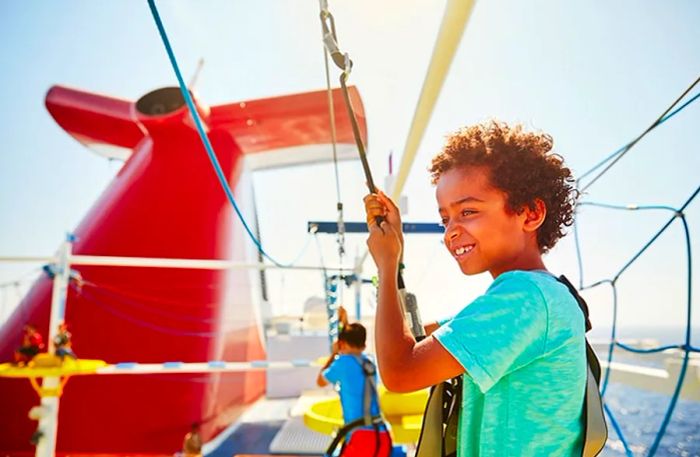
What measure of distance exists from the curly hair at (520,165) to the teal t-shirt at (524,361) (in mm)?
158

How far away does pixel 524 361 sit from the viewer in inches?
23.9

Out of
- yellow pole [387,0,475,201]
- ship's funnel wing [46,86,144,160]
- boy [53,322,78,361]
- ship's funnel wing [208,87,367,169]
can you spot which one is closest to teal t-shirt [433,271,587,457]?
yellow pole [387,0,475,201]

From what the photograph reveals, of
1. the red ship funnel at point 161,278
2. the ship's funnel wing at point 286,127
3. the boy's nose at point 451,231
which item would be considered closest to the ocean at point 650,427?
the boy's nose at point 451,231

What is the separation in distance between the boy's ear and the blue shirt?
6.58ft

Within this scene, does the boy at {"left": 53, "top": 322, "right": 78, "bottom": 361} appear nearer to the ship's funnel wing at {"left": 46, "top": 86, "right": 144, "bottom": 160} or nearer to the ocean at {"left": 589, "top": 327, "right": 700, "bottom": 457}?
the ocean at {"left": 589, "top": 327, "right": 700, "bottom": 457}

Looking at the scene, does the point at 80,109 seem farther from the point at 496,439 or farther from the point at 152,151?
the point at 496,439

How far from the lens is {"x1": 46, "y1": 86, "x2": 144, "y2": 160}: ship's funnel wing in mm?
7031

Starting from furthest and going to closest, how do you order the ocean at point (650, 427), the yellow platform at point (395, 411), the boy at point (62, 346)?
the ocean at point (650, 427), the yellow platform at point (395, 411), the boy at point (62, 346)

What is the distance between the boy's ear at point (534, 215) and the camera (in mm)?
738

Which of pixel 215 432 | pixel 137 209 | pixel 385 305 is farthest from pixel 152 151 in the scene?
pixel 385 305

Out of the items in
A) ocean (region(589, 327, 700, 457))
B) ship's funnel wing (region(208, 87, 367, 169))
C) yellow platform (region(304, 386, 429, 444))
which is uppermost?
ship's funnel wing (region(208, 87, 367, 169))

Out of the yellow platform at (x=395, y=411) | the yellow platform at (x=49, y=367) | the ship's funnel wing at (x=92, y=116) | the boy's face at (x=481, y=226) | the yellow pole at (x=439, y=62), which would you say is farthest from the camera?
the ship's funnel wing at (x=92, y=116)

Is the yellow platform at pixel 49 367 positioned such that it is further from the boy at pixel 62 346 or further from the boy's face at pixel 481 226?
the boy's face at pixel 481 226

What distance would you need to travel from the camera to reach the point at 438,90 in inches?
53.2
